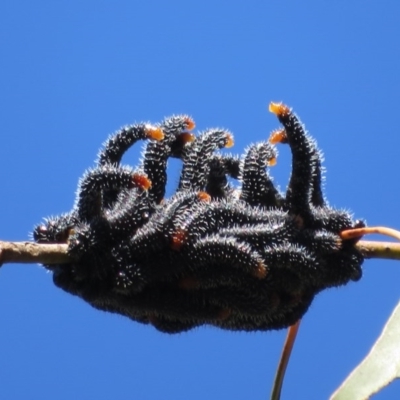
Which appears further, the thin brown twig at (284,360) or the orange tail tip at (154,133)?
the thin brown twig at (284,360)

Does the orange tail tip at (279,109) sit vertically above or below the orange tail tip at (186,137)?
below

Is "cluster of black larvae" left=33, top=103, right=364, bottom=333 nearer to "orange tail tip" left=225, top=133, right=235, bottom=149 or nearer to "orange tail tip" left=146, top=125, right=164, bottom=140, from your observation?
"orange tail tip" left=146, top=125, right=164, bottom=140

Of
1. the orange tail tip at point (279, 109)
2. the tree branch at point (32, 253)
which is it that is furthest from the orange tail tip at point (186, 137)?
the tree branch at point (32, 253)

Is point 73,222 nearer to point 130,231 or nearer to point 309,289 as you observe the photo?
point 130,231

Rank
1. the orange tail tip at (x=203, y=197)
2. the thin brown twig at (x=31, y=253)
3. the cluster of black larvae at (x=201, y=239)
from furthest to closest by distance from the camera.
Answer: the orange tail tip at (x=203, y=197)
the cluster of black larvae at (x=201, y=239)
the thin brown twig at (x=31, y=253)

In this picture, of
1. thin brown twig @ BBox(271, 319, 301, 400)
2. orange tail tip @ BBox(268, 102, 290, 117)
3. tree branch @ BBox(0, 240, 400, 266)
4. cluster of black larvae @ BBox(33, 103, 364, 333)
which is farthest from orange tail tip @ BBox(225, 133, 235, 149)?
tree branch @ BBox(0, 240, 400, 266)

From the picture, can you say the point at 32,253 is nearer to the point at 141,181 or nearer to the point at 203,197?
the point at 141,181

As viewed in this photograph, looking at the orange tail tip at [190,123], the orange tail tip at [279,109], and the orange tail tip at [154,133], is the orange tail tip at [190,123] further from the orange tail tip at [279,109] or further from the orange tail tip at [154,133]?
the orange tail tip at [279,109]

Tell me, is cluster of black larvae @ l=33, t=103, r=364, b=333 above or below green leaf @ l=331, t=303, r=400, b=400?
above

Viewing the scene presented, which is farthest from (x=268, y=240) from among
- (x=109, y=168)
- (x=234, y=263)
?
(x=109, y=168)
